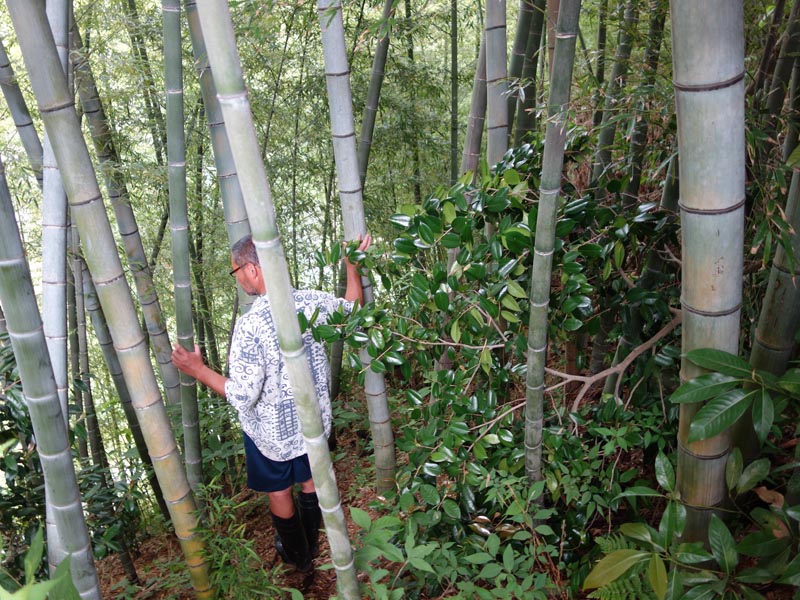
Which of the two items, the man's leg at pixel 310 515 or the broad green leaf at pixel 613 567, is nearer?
the broad green leaf at pixel 613 567

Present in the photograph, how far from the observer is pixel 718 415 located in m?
1.23

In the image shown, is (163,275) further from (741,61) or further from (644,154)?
(741,61)

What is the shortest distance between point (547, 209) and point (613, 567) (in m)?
0.81

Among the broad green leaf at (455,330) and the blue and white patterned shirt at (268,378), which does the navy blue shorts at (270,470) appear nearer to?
the blue and white patterned shirt at (268,378)

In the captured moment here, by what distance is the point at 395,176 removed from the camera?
4953 millimetres

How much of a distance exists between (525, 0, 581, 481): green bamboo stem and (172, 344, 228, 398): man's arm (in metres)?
0.95

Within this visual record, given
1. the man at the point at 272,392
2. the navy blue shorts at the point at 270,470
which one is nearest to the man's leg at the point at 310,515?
the man at the point at 272,392

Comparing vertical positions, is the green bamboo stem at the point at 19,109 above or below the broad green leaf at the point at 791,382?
above

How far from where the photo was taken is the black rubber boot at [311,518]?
95.1 inches

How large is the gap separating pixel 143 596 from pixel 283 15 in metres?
2.78

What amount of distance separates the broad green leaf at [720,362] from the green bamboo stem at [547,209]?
1.37 ft

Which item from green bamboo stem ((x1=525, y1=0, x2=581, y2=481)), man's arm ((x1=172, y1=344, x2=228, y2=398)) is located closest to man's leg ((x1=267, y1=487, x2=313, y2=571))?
man's arm ((x1=172, y1=344, x2=228, y2=398))

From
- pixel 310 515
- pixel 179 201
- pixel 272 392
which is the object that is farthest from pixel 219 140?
pixel 310 515

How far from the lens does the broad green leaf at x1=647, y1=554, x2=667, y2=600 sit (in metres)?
1.32
